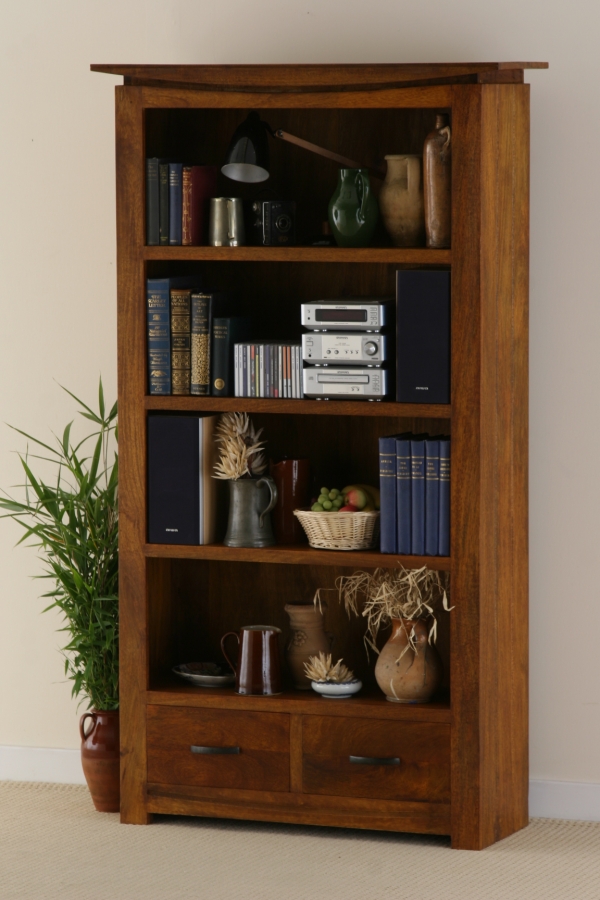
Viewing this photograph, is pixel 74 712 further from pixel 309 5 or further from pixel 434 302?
pixel 309 5

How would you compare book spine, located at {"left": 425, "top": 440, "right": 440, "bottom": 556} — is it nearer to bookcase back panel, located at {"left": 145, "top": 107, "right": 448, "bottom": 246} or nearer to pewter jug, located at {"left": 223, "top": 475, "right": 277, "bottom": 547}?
pewter jug, located at {"left": 223, "top": 475, "right": 277, "bottom": 547}

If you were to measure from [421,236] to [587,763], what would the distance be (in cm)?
148

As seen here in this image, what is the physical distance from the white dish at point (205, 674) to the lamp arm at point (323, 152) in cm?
138

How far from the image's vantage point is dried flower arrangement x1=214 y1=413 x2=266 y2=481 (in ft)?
10.4

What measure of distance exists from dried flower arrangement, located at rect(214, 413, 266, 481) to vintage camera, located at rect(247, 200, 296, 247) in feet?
1.49

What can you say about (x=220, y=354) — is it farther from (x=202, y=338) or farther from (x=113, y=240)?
(x=113, y=240)

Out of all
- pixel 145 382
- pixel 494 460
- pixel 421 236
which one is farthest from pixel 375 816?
pixel 421 236

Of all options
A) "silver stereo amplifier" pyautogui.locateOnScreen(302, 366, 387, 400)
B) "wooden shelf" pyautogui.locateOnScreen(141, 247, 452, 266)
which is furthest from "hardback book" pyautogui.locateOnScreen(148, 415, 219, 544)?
"wooden shelf" pyautogui.locateOnScreen(141, 247, 452, 266)

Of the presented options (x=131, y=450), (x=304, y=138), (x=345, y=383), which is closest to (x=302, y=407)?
(x=345, y=383)

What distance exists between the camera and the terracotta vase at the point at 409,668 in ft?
10.3

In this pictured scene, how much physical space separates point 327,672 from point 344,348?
0.84 metres

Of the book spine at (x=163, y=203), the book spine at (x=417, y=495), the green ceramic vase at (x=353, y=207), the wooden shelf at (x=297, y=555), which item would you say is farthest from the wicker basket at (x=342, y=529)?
the book spine at (x=163, y=203)

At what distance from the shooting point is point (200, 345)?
124 inches

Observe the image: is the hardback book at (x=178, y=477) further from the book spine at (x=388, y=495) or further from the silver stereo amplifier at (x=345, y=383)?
the book spine at (x=388, y=495)
